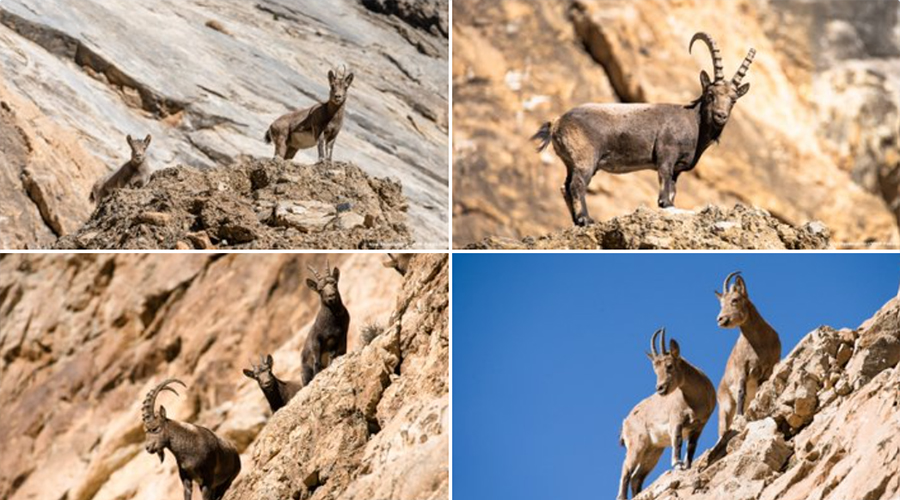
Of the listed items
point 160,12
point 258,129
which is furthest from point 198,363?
point 160,12

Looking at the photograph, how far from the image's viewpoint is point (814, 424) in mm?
14828

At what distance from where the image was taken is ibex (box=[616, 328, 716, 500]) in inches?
636

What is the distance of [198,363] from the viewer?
2370cm

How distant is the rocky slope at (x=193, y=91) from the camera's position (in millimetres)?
26000

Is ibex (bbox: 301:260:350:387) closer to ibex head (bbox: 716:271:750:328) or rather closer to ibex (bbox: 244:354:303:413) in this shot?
ibex (bbox: 244:354:303:413)

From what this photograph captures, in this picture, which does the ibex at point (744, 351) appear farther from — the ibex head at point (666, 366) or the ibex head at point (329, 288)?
the ibex head at point (329, 288)

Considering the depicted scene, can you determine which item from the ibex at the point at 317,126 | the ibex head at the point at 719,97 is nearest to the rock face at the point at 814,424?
the ibex head at the point at 719,97

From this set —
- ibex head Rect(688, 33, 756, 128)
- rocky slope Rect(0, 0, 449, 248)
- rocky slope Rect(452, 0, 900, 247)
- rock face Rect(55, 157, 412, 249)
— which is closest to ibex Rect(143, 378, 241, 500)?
rock face Rect(55, 157, 412, 249)

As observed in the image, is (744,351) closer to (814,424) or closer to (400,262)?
(814,424)

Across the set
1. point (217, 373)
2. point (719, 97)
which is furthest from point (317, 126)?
point (719, 97)

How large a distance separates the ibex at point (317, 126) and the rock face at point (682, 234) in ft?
16.6

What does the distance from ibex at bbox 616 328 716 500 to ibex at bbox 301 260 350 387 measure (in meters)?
3.20

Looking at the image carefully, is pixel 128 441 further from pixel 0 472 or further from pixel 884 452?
pixel 884 452

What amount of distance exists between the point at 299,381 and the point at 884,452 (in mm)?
8509
